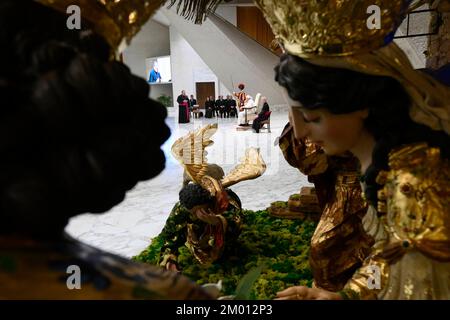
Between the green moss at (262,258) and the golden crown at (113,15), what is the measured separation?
1198mm

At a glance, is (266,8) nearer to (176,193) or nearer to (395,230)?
(395,230)

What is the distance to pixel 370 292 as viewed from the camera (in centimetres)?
95

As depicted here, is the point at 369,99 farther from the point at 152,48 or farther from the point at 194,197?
the point at 152,48

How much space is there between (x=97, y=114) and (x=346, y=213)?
1.30 meters

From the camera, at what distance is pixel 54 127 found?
44 cm

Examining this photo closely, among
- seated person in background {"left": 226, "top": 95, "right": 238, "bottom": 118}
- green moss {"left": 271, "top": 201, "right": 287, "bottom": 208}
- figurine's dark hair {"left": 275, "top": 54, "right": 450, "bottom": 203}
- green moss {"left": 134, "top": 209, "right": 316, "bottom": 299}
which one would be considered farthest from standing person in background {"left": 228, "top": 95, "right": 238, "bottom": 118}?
figurine's dark hair {"left": 275, "top": 54, "right": 450, "bottom": 203}

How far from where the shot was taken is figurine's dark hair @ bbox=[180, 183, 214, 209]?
5.94ft

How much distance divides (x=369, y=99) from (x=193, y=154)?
1115mm

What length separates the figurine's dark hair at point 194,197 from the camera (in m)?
→ 1.81

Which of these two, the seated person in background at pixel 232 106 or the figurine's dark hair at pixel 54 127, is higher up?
the figurine's dark hair at pixel 54 127

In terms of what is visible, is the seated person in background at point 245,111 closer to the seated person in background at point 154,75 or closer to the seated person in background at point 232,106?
the seated person in background at point 232,106

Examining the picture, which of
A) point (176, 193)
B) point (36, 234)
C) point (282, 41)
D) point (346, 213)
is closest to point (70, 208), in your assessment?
point (36, 234)

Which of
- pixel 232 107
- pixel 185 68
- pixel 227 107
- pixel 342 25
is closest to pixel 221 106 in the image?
pixel 227 107

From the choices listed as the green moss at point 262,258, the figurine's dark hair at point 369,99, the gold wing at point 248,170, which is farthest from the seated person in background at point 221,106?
the figurine's dark hair at point 369,99
